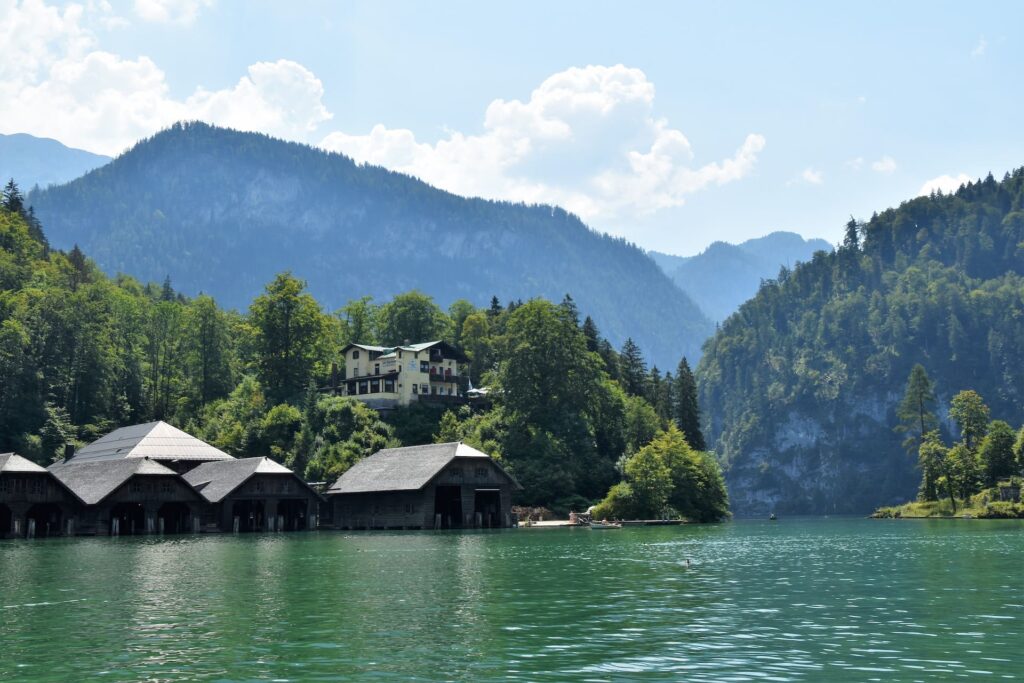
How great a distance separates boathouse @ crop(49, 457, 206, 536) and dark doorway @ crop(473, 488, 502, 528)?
81.2 ft

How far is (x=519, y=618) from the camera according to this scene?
2784 centimetres

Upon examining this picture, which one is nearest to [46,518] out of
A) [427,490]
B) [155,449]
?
[155,449]

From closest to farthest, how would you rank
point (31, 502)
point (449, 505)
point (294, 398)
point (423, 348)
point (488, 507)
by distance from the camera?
point (31, 502) < point (449, 505) < point (488, 507) < point (294, 398) < point (423, 348)

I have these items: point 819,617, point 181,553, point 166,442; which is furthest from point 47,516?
point 819,617

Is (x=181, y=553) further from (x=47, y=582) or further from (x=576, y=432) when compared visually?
(x=576, y=432)

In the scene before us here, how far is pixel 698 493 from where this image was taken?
110m

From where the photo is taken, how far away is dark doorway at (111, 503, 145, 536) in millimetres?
88044

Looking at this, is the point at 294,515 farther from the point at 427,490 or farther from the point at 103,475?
the point at 103,475

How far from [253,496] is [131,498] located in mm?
10290

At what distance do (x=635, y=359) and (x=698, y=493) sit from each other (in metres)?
52.6

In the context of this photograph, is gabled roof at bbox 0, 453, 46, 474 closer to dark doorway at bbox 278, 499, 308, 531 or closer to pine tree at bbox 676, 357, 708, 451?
dark doorway at bbox 278, 499, 308, 531

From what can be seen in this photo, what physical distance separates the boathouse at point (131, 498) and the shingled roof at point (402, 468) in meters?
14.2

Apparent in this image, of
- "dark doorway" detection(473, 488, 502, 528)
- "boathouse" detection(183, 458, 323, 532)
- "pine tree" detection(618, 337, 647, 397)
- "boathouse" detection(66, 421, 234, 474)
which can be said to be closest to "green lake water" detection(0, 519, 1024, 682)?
"boathouse" detection(183, 458, 323, 532)

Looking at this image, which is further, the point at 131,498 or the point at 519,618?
the point at 131,498
